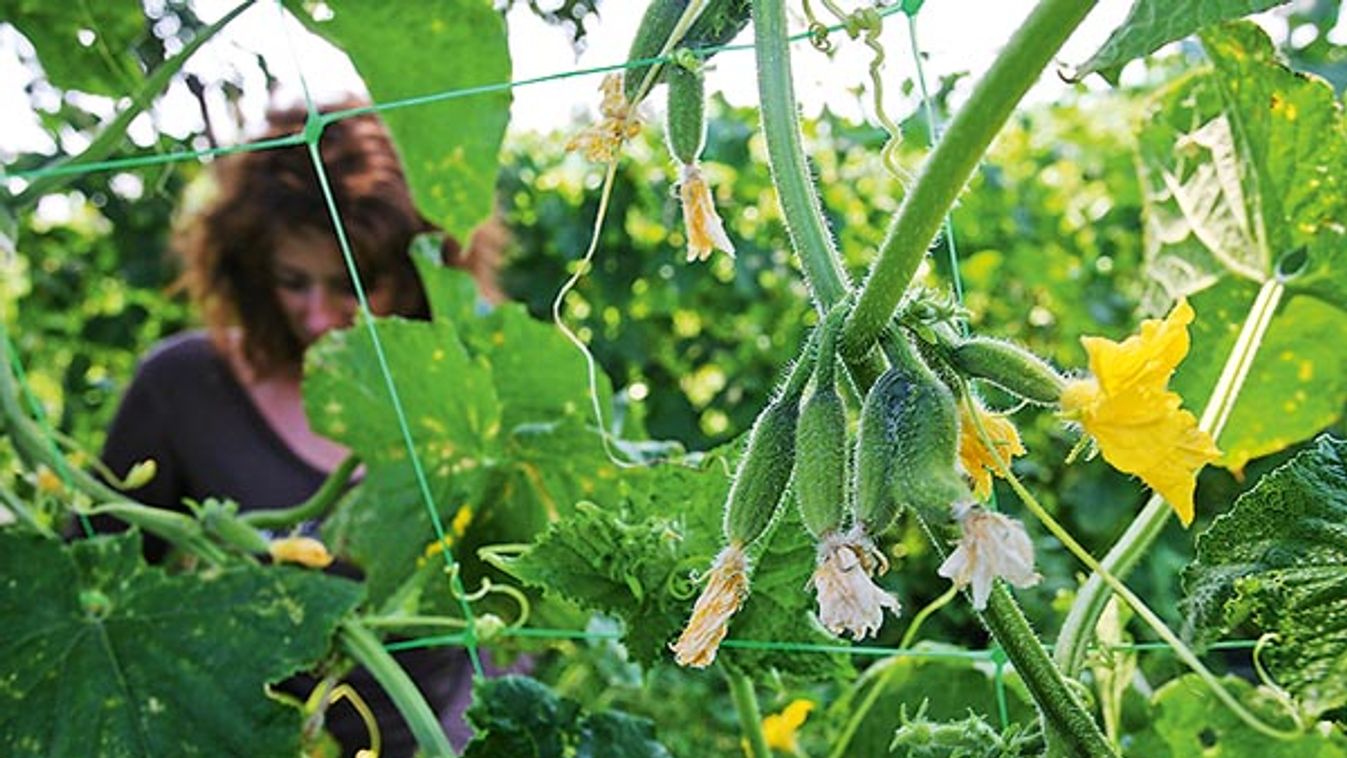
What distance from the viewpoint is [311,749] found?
3.61ft

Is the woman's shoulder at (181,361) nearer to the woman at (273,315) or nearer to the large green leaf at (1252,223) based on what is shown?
the woman at (273,315)

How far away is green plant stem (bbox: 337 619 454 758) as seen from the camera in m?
0.96

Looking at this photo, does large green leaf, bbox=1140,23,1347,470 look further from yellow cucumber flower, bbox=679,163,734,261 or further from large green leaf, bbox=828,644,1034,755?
yellow cucumber flower, bbox=679,163,734,261

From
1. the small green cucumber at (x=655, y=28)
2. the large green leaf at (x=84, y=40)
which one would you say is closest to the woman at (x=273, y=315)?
the large green leaf at (x=84, y=40)

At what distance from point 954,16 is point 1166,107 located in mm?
230

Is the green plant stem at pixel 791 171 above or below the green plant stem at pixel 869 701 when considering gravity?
above

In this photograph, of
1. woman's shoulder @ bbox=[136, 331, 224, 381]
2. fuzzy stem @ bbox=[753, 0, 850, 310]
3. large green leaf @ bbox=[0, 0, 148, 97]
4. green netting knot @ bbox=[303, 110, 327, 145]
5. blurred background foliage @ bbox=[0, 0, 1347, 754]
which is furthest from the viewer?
blurred background foliage @ bbox=[0, 0, 1347, 754]

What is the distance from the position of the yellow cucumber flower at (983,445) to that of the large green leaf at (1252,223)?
1.63ft

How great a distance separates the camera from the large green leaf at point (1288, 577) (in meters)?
0.67

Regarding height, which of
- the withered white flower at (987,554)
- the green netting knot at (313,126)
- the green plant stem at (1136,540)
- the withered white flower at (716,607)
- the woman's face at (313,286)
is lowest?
the woman's face at (313,286)

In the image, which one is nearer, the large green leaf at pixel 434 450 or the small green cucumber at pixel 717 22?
the small green cucumber at pixel 717 22

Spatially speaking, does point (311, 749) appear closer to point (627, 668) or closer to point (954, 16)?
point (954, 16)

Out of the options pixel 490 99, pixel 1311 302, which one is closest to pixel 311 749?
pixel 490 99

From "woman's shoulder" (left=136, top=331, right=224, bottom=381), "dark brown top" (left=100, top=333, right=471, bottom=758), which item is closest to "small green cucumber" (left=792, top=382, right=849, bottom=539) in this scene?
"dark brown top" (left=100, top=333, right=471, bottom=758)
